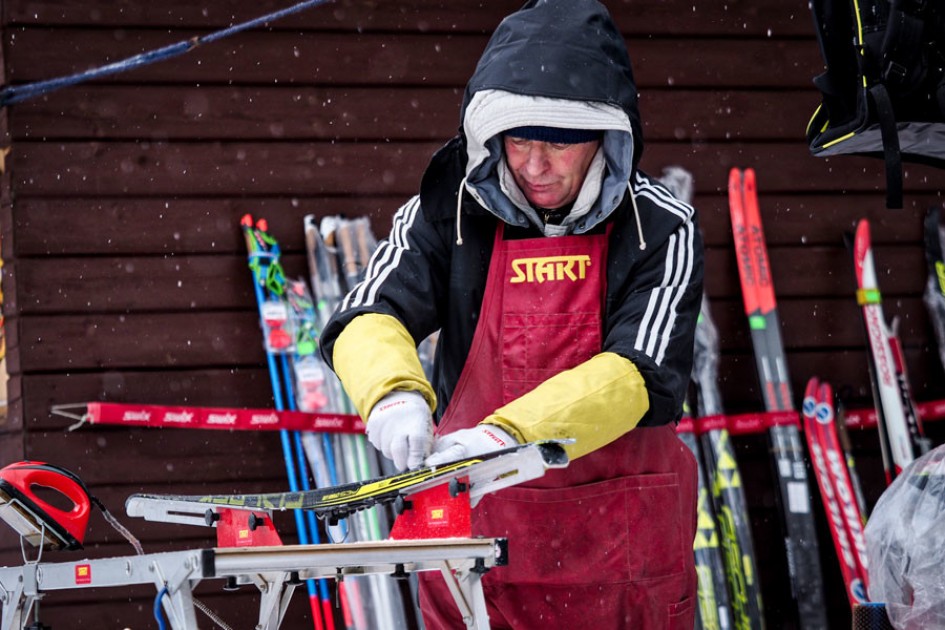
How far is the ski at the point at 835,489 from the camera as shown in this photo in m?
4.50

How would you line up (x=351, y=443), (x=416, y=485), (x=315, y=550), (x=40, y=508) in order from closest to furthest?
(x=315, y=550), (x=416, y=485), (x=40, y=508), (x=351, y=443)

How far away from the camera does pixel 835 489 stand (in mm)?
4559

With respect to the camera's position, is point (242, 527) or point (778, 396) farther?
point (778, 396)

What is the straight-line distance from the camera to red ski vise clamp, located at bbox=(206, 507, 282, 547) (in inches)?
82.5

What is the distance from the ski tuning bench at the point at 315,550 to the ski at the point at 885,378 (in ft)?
9.80

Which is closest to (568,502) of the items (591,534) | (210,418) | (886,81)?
(591,534)

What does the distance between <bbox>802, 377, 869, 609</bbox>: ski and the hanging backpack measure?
1.90 m

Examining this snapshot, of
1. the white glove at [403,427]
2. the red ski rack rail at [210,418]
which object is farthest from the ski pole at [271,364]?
the white glove at [403,427]

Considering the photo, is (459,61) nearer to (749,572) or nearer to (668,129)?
(668,129)

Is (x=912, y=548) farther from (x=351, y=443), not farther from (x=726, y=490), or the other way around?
(x=351, y=443)

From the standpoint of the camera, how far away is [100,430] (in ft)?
14.1

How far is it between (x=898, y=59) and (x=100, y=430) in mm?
2951

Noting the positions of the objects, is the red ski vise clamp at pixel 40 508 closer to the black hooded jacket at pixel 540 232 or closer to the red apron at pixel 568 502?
the black hooded jacket at pixel 540 232

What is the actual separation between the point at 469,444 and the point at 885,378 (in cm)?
304
